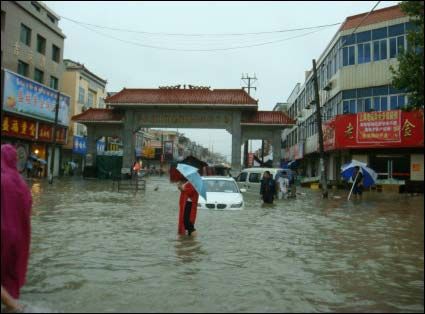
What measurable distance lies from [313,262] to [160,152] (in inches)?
3442

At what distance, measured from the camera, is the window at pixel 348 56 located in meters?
32.3

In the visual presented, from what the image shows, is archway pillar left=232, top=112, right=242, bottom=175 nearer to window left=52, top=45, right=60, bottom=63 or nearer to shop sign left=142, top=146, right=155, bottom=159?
window left=52, top=45, right=60, bottom=63

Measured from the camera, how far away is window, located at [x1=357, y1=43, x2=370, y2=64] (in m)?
31.2

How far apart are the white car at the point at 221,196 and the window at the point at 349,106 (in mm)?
19110

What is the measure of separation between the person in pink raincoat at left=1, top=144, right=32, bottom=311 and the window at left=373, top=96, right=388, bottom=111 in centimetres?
2877

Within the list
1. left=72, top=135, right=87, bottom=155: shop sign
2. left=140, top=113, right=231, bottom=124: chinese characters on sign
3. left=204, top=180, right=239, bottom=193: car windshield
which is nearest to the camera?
left=204, top=180, right=239, bottom=193: car windshield

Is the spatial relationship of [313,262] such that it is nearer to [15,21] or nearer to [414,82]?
[414,82]

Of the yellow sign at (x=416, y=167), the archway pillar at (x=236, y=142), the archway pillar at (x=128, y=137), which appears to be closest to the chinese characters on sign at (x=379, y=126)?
the yellow sign at (x=416, y=167)

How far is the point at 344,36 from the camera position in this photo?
32469 mm

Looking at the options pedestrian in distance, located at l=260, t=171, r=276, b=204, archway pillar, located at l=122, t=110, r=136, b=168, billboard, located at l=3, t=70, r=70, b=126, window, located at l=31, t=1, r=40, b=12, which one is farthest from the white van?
window, located at l=31, t=1, r=40, b=12

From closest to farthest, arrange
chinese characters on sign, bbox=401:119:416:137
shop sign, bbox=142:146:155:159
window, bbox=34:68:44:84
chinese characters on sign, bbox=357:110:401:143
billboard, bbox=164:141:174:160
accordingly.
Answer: chinese characters on sign, bbox=401:119:416:137
chinese characters on sign, bbox=357:110:401:143
window, bbox=34:68:44:84
shop sign, bbox=142:146:155:159
billboard, bbox=164:141:174:160

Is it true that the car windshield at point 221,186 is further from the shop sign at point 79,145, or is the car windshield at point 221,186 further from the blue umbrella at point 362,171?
the shop sign at point 79,145

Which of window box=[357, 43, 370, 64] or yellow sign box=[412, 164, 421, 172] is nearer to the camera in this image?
yellow sign box=[412, 164, 421, 172]

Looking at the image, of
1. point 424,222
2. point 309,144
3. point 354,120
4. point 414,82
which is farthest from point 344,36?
point 424,222
